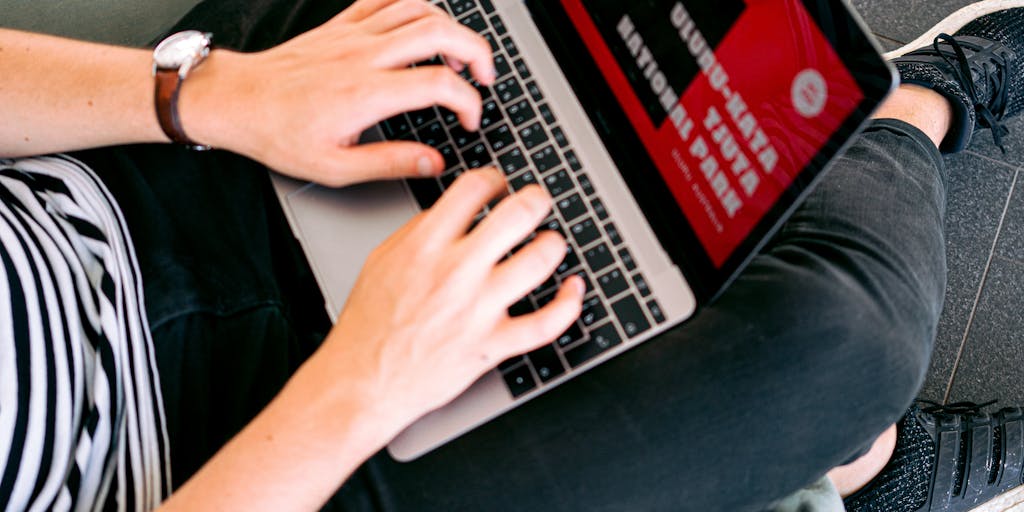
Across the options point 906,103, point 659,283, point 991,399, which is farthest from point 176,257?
point 991,399

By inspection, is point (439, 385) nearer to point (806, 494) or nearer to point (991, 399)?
point (806, 494)

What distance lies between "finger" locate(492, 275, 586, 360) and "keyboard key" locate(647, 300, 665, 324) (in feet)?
0.39

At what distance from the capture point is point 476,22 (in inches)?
31.5

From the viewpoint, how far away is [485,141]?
753mm

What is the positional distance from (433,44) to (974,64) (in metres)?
1.03

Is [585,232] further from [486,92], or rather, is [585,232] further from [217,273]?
[217,273]

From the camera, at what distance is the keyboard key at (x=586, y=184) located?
0.72 m

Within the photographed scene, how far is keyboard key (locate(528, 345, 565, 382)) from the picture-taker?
669 millimetres

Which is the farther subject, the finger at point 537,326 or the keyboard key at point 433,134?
the keyboard key at point 433,134

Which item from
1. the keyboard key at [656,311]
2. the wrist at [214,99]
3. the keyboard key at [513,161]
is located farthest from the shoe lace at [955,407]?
the wrist at [214,99]

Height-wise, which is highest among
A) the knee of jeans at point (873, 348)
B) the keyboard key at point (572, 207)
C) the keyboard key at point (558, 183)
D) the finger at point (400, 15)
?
the finger at point (400, 15)

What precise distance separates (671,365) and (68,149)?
0.66 meters

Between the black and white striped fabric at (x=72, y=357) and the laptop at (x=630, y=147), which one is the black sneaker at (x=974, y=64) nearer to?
the laptop at (x=630, y=147)

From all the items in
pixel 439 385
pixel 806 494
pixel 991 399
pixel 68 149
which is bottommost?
pixel 991 399
